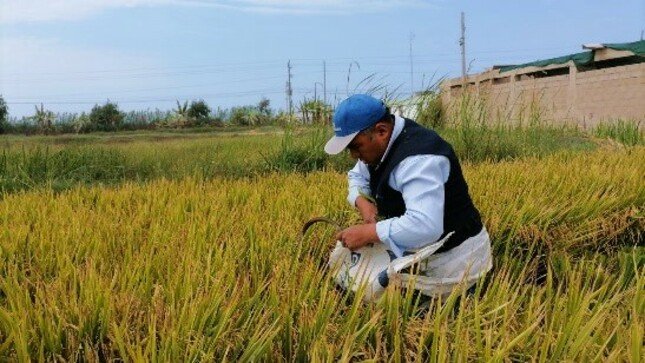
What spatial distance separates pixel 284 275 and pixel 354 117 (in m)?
0.63

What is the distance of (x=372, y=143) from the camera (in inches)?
93.7

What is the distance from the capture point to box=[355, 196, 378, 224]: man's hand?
2670 mm

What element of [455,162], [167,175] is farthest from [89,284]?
[167,175]

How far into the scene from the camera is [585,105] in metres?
13.3

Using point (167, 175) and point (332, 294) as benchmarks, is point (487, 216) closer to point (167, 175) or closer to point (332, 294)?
point (332, 294)

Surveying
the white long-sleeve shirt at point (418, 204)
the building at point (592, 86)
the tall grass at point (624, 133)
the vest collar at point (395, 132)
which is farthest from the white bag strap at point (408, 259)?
the building at point (592, 86)

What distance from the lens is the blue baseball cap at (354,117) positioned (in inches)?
90.7

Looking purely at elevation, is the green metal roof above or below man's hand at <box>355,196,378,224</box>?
above

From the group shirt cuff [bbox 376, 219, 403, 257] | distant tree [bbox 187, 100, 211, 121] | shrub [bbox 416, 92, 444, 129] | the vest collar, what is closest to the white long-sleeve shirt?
shirt cuff [bbox 376, 219, 403, 257]

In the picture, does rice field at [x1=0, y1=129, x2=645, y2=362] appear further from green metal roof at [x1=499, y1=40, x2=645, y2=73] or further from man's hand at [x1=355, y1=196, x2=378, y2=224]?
green metal roof at [x1=499, y1=40, x2=645, y2=73]

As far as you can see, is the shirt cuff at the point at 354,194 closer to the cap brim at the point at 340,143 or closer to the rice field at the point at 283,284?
the rice field at the point at 283,284

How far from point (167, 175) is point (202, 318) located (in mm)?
5101

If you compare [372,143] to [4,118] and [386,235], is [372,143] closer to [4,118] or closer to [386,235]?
[386,235]

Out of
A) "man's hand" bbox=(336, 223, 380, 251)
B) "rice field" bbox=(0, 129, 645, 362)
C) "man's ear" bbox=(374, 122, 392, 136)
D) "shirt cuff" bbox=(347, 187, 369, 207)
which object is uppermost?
"man's ear" bbox=(374, 122, 392, 136)
